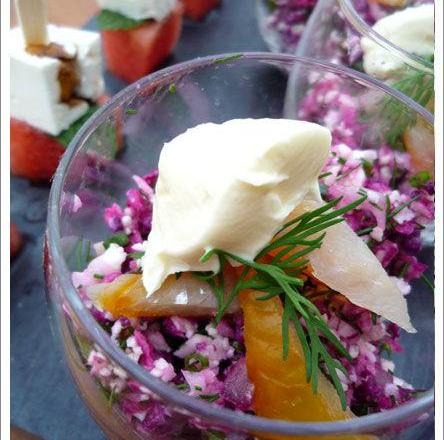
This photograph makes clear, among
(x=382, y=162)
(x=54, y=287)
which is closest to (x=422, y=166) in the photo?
(x=382, y=162)

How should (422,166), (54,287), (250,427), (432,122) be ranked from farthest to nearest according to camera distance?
1. (422,166)
2. (432,122)
3. (54,287)
4. (250,427)

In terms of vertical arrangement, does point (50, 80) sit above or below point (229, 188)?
below

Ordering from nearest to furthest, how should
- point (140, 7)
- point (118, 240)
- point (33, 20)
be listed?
point (118, 240)
point (33, 20)
point (140, 7)

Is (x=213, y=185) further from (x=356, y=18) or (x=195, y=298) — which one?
(x=356, y=18)

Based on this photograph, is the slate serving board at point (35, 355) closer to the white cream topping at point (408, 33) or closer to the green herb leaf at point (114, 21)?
the green herb leaf at point (114, 21)

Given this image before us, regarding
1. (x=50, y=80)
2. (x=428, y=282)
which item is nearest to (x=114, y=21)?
(x=50, y=80)

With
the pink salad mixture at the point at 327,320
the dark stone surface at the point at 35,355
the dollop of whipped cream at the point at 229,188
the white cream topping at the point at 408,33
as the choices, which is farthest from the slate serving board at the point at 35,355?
the white cream topping at the point at 408,33

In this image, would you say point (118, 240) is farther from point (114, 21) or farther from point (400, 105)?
point (114, 21)
